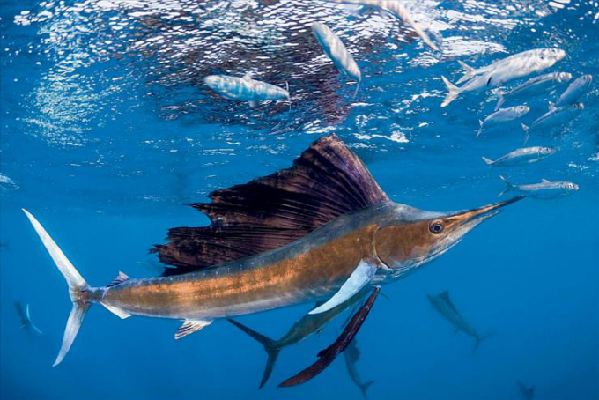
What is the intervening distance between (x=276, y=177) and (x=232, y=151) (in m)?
11.1

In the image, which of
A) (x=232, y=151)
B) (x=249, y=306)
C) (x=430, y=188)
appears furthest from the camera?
(x=430, y=188)

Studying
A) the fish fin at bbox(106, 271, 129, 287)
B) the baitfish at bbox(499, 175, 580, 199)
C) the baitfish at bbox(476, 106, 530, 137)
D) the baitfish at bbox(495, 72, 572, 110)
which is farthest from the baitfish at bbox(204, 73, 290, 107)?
the baitfish at bbox(499, 175, 580, 199)

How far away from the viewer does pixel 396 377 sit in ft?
118

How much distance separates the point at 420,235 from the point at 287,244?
0.76 metres

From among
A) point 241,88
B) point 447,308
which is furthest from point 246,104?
point 447,308

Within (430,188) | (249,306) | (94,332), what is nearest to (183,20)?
(249,306)

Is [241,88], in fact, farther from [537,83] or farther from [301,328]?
[537,83]

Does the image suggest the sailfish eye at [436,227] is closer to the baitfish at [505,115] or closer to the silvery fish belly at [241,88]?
the silvery fish belly at [241,88]

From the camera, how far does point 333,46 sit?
3486mm

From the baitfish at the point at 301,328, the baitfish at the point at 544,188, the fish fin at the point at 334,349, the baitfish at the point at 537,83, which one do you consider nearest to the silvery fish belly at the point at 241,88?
the baitfish at the point at 301,328

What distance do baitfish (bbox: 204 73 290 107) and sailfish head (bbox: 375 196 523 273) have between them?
2753 millimetres

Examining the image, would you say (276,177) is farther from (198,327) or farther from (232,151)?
(232,151)

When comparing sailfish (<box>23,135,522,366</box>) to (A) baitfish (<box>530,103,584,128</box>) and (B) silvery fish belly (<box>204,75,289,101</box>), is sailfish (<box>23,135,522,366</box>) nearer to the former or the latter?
(B) silvery fish belly (<box>204,75,289,101</box>)

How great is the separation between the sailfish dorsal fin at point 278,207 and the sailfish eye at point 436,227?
400 mm
